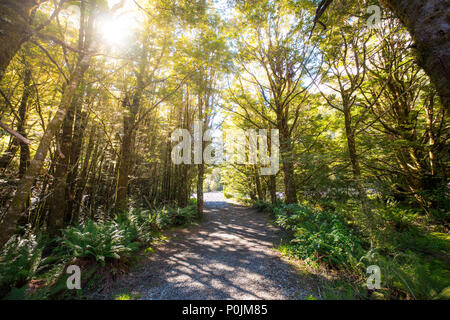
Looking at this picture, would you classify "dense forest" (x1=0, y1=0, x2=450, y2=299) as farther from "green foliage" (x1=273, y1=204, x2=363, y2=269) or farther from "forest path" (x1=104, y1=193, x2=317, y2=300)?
"forest path" (x1=104, y1=193, x2=317, y2=300)

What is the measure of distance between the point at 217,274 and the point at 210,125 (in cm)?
698

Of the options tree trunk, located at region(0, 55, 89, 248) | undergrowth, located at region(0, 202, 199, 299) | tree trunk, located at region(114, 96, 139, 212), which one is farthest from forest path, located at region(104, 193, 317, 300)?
tree trunk, located at region(114, 96, 139, 212)

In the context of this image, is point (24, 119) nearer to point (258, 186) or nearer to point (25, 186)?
point (25, 186)

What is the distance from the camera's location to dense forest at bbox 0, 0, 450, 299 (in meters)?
2.20

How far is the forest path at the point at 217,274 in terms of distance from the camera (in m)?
2.54

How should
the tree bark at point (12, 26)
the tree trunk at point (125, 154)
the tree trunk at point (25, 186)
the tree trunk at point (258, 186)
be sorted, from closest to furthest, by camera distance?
the tree bark at point (12, 26) < the tree trunk at point (25, 186) < the tree trunk at point (125, 154) < the tree trunk at point (258, 186)

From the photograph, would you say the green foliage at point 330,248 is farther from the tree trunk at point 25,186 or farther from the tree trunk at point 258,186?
the tree trunk at point 258,186

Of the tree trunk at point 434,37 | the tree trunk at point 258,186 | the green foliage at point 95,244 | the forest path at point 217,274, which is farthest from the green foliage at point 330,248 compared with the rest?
the tree trunk at point 258,186

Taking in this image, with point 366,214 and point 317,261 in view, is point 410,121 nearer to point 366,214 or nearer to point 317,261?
point 366,214

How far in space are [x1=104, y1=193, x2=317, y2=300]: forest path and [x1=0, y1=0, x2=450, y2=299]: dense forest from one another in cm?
47

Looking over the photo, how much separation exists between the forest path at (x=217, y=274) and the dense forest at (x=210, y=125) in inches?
18.6

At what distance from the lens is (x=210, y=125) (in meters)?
8.66

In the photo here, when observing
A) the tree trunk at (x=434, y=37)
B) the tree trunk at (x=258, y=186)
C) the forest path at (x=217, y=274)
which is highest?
the tree trunk at (x=434, y=37)

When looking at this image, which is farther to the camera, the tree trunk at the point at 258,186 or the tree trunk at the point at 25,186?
the tree trunk at the point at 258,186
